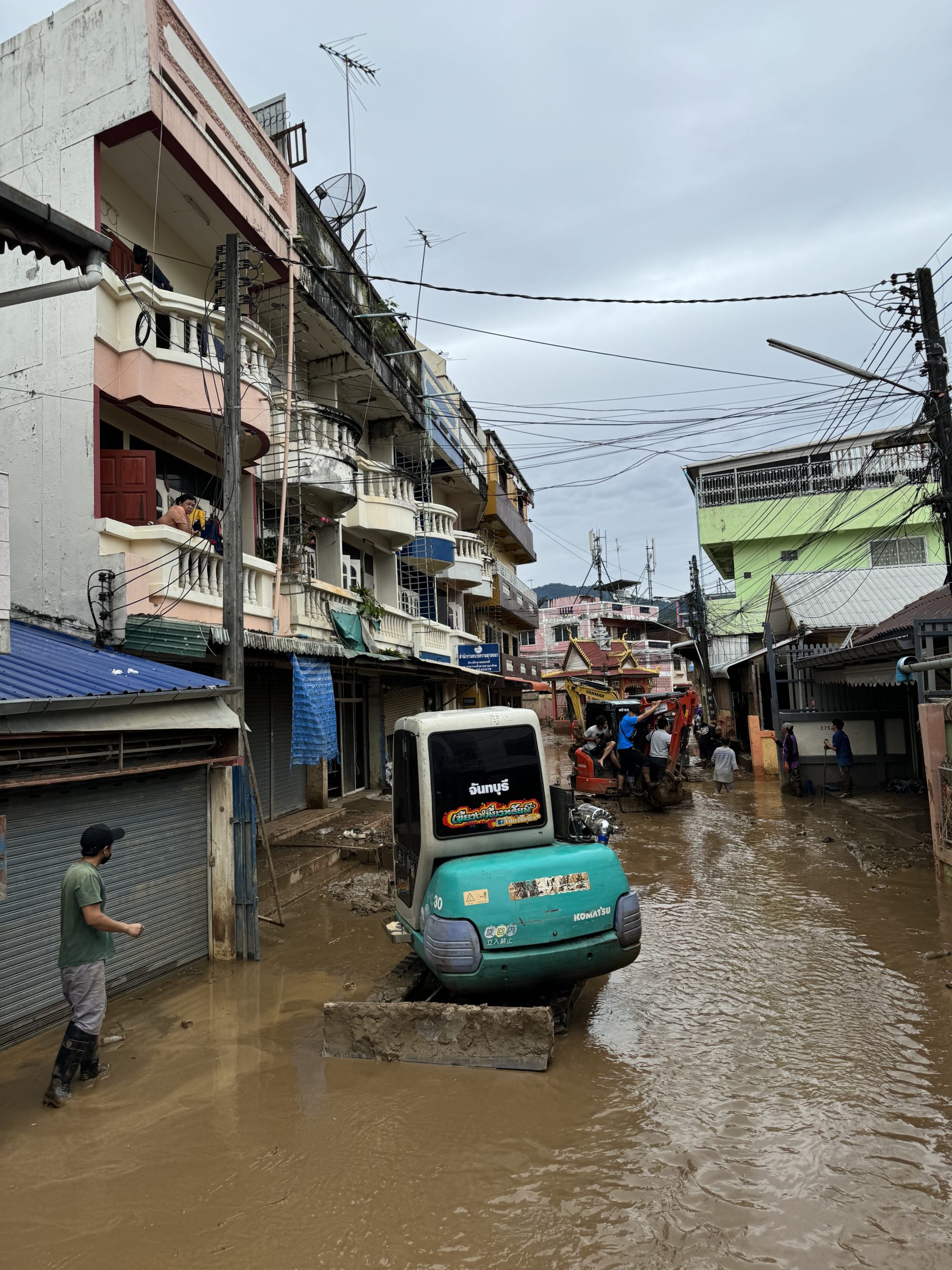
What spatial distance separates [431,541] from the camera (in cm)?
2178

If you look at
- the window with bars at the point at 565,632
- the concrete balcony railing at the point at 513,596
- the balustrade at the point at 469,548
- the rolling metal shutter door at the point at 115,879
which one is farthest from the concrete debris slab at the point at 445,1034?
the window with bars at the point at 565,632

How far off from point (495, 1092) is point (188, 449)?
10.9 meters

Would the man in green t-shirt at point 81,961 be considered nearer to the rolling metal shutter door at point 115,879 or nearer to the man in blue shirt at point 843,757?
the rolling metal shutter door at point 115,879

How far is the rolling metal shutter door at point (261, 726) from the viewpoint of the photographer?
1397cm

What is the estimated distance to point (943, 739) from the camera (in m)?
10.2

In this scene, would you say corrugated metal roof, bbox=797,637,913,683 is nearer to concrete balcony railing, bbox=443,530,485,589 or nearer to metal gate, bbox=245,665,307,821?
metal gate, bbox=245,665,307,821

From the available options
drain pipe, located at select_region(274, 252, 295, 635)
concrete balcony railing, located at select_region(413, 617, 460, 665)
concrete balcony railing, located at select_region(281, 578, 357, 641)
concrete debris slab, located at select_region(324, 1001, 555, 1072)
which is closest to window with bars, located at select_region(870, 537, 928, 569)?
concrete balcony railing, located at select_region(413, 617, 460, 665)

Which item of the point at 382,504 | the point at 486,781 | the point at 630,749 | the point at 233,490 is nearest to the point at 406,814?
the point at 486,781

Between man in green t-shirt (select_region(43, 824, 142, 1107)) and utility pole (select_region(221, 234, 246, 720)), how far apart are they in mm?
3341

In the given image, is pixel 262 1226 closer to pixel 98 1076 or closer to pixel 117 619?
pixel 98 1076

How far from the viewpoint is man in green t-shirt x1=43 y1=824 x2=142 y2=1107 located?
4934mm

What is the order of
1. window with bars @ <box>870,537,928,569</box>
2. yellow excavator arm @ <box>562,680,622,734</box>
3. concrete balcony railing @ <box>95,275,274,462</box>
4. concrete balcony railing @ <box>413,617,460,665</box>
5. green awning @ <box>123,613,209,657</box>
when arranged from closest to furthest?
green awning @ <box>123,613,209,657</box> → concrete balcony railing @ <box>95,275,274,462</box> → concrete balcony railing @ <box>413,617,460,665</box> → yellow excavator arm @ <box>562,680,622,734</box> → window with bars @ <box>870,537,928,569</box>

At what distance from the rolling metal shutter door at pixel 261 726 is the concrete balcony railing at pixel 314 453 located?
12.0ft

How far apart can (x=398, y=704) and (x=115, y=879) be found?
15.8m
